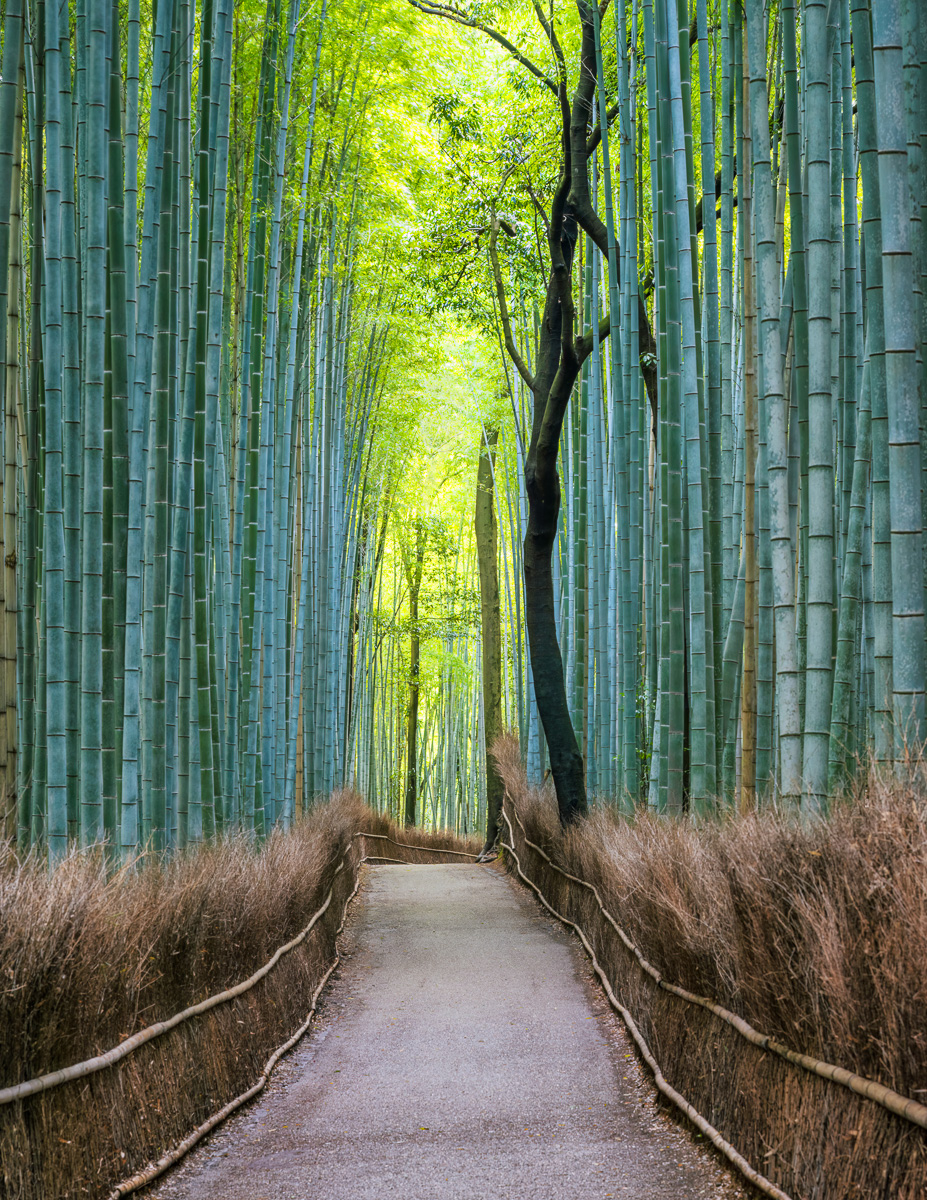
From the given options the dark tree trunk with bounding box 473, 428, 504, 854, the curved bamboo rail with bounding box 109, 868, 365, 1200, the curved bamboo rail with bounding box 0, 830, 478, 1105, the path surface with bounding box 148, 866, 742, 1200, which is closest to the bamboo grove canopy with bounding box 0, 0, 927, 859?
the curved bamboo rail with bounding box 0, 830, 478, 1105

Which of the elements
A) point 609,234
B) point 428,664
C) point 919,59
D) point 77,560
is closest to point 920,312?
point 919,59

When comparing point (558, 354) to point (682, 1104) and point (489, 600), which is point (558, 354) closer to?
point (489, 600)

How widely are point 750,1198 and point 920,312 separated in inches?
71.1

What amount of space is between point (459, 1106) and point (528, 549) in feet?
14.2

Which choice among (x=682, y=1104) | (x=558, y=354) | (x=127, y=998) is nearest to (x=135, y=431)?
(x=127, y=998)

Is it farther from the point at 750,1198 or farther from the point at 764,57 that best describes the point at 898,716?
the point at 764,57

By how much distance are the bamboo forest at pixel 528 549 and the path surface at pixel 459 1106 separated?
4 cm

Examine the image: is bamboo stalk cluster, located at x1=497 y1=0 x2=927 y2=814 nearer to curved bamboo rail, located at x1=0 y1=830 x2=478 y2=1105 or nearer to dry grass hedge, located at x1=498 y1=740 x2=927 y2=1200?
dry grass hedge, located at x1=498 y1=740 x2=927 y2=1200

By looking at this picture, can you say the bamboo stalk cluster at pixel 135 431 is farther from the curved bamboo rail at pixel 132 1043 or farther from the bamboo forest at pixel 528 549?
the curved bamboo rail at pixel 132 1043

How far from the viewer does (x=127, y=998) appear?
2.29m

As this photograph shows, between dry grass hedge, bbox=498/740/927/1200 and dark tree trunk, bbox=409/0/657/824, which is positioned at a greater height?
dark tree trunk, bbox=409/0/657/824

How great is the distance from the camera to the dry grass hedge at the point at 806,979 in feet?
5.08

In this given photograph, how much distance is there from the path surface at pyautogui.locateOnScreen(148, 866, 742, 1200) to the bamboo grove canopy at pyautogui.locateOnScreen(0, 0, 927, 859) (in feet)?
2.75

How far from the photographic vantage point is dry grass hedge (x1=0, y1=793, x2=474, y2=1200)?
1.83 m
